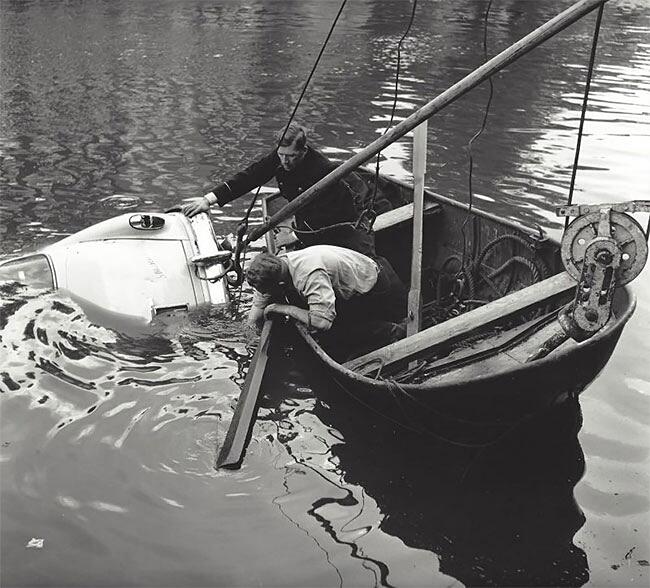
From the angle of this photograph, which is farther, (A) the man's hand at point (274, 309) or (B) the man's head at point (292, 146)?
(B) the man's head at point (292, 146)

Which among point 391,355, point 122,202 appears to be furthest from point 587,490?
point 122,202

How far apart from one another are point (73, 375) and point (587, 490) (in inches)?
162

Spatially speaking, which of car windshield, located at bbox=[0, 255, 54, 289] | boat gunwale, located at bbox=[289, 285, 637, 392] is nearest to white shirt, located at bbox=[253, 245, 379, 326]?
boat gunwale, located at bbox=[289, 285, 637, 392]

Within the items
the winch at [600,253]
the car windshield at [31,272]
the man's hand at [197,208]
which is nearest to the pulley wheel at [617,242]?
the winch at [600,253]

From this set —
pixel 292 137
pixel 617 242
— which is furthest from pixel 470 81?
pixel 292 137

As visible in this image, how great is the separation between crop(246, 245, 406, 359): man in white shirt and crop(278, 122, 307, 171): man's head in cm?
119

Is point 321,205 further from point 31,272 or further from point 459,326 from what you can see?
point 31,272

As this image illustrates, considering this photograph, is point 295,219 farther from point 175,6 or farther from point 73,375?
point 175,6

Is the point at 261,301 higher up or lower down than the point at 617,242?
lower down

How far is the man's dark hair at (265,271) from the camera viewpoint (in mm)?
5789

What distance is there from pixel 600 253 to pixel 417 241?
246 centimetres

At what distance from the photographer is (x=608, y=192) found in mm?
11008

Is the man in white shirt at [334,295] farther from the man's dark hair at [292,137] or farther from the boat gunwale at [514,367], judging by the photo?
the man's dark hair at [292,137]

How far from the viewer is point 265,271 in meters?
5.79
